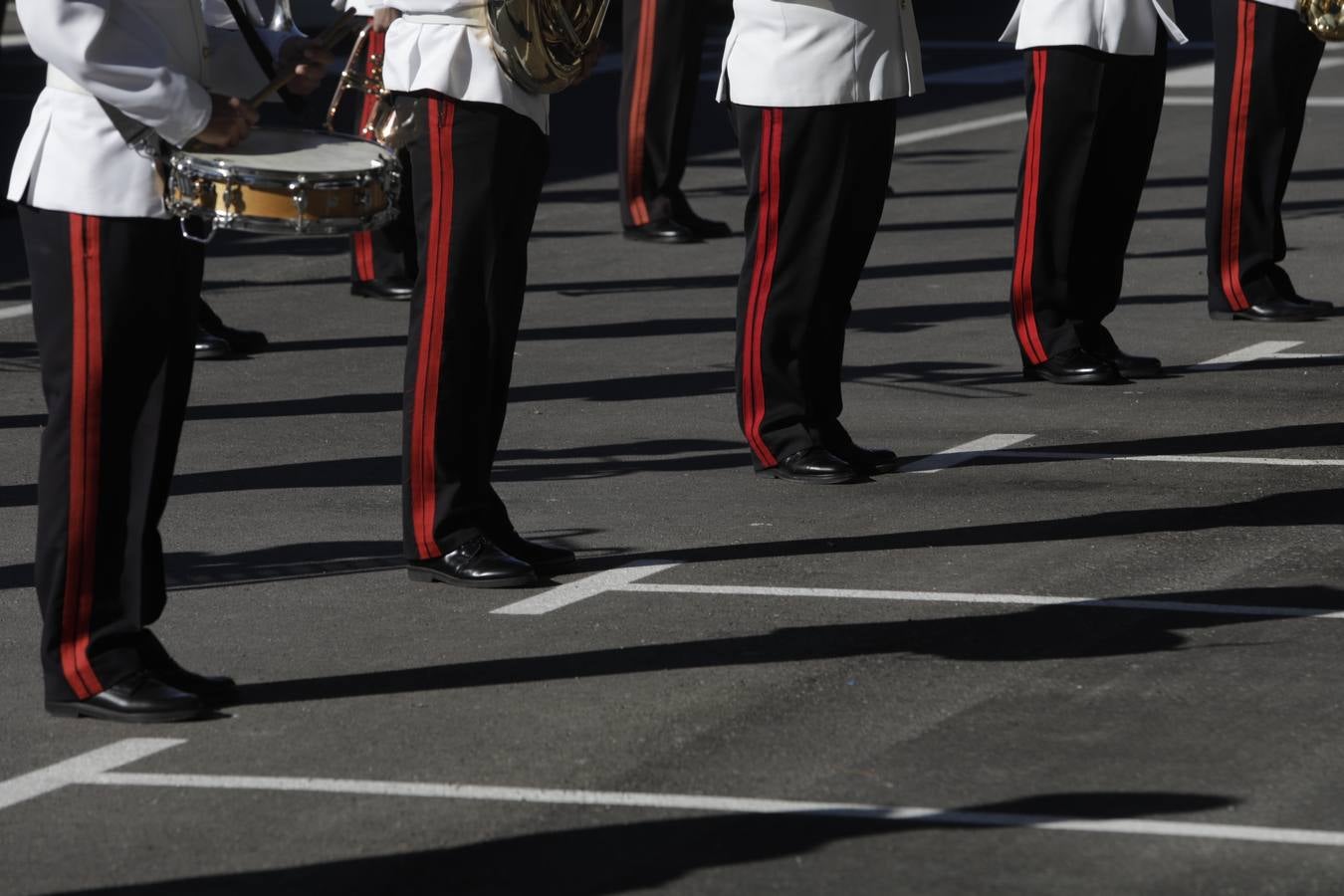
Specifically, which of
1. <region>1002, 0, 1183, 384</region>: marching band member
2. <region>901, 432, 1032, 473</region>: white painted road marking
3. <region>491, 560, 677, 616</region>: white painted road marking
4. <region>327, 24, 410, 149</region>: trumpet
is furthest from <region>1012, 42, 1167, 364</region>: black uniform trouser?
<region>327, 24, 410, 149</region>: trumpet

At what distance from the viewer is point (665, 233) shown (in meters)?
14.1

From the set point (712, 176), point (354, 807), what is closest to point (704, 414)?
point (354, 807)

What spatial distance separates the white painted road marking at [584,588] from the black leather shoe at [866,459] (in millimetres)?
1220

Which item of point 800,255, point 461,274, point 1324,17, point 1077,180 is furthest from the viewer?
point 1324,17

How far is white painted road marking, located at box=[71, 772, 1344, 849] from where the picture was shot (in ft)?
15.5

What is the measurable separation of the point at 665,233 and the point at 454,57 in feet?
25.0

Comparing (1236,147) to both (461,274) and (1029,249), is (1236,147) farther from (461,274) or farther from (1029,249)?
(461,274)

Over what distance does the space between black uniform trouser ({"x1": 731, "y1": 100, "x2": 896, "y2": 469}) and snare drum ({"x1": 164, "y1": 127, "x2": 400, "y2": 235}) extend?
8.18ft

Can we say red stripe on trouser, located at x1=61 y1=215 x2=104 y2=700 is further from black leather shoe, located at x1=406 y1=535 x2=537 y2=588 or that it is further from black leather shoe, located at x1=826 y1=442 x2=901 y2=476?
black leather shoe, located at x1=826 y1=442 x2=901 y2=476

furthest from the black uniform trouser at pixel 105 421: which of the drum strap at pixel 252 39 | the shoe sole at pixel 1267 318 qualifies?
the shoe sole at pixel 1267 318

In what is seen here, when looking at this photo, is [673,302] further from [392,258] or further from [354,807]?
[354,807]

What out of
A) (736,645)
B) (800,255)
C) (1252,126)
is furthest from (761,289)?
(1252,126)

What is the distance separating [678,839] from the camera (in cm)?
473

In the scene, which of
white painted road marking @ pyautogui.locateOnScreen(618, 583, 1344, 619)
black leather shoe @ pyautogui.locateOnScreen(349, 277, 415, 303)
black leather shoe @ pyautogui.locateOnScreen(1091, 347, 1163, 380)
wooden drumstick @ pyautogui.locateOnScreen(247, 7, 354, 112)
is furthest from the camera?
black leather shoe @ pyautogui.locateOnScreen(349, 277, 415, 303)
